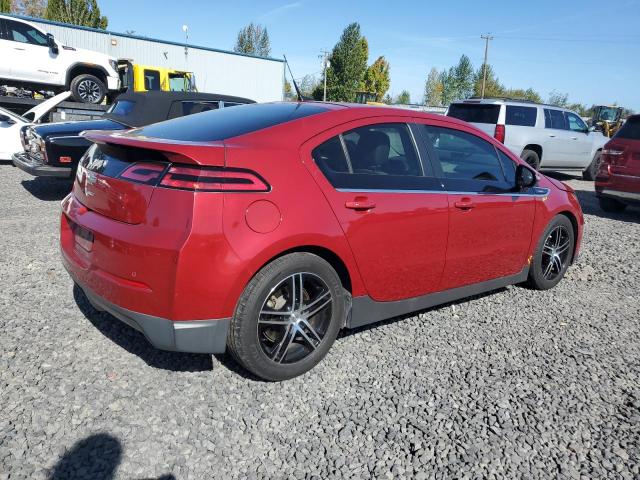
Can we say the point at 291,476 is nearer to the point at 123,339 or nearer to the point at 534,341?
the point at 123,339

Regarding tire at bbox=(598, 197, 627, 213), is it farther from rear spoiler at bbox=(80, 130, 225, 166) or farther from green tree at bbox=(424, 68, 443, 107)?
green tree at bbox=(424, 68, 443, 107)

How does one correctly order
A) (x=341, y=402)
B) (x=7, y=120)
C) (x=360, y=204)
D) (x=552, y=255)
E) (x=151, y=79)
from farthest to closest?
(x=151, y=79), (x=7, y=120), (x=552, y=255), (x=360, y=204), (x=341, y=402)

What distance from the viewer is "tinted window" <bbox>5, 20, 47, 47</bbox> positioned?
39.1ft

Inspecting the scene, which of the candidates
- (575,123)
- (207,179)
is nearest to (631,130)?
(575,123)

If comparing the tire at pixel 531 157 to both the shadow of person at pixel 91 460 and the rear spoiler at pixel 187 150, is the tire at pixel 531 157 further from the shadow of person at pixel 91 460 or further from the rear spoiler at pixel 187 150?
the shadow of person at pixel 91 460

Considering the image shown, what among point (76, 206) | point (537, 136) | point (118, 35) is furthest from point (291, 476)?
point (118, 35)

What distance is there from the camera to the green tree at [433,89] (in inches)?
3986

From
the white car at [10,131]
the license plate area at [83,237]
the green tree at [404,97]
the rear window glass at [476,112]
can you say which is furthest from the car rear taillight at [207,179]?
the green tree at [404,97]

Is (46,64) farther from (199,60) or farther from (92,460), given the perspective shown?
(199,60)

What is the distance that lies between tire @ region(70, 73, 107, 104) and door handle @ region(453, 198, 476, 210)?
12.1 meters

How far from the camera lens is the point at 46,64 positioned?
488 inches

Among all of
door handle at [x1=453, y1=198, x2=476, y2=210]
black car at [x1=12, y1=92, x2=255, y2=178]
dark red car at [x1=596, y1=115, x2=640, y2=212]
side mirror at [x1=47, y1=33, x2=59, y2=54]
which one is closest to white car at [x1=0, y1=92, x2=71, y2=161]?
black car at [x1=12, y1=92, x2=255, y2=178]

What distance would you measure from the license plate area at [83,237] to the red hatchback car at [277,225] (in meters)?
0.01

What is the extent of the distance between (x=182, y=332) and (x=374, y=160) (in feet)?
5.14
